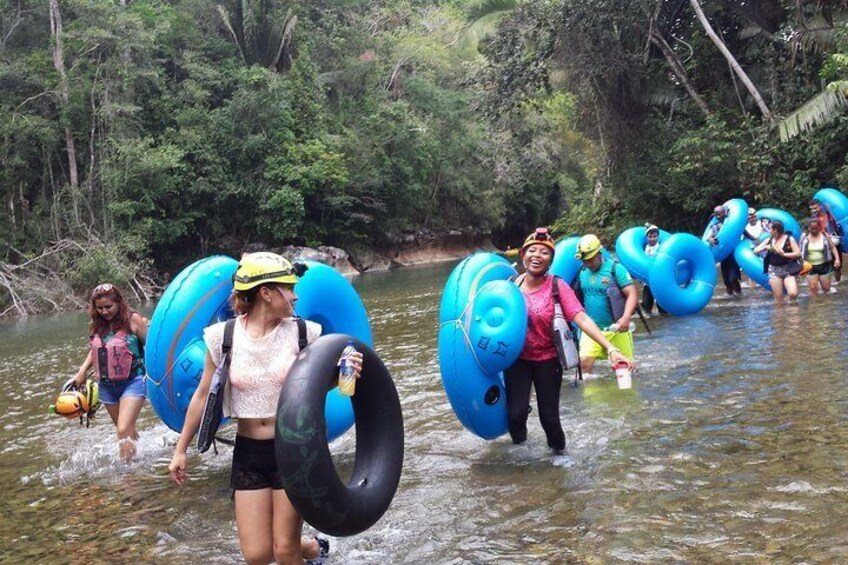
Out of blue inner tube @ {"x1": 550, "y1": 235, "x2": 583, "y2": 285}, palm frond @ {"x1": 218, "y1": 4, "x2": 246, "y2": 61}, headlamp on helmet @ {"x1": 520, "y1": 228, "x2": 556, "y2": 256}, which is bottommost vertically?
blue inner tube @ {"x1": 550, "y1": 235, "x2": 583, "y2": 285}

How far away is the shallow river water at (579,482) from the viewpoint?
420 cm

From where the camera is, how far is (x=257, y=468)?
3660 mm

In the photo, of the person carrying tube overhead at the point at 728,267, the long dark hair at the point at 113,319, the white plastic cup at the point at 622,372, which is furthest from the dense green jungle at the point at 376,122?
the long dark hair at the point at 113,319

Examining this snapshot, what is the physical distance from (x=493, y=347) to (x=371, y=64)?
3846cm

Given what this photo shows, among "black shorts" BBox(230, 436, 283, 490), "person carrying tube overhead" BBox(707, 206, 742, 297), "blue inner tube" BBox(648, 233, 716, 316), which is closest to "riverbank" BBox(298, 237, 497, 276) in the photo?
"person carrying tube overhead" BBox(707, 206, 742, 297)

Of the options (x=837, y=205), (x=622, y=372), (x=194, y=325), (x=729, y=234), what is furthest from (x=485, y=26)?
(x=622, y=372)

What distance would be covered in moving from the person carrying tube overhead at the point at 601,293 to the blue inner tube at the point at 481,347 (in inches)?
77.3

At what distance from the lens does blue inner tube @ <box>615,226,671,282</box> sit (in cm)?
1225

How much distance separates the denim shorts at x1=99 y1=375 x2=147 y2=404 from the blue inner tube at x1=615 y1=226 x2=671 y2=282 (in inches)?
308

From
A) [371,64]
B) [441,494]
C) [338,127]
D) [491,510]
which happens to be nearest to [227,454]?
[441,494]

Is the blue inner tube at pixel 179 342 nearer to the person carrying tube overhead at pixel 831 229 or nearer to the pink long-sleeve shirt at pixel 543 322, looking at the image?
the pink long-sleeve shirt at pixel 543 322

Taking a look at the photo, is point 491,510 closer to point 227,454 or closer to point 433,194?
point 227,454

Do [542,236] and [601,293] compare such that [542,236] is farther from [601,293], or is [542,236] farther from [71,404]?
[71,404]

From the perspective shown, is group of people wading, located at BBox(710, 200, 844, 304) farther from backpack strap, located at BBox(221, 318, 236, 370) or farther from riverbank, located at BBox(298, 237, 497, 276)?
riverbank, located at BBox(298, 237, 497, 276)
